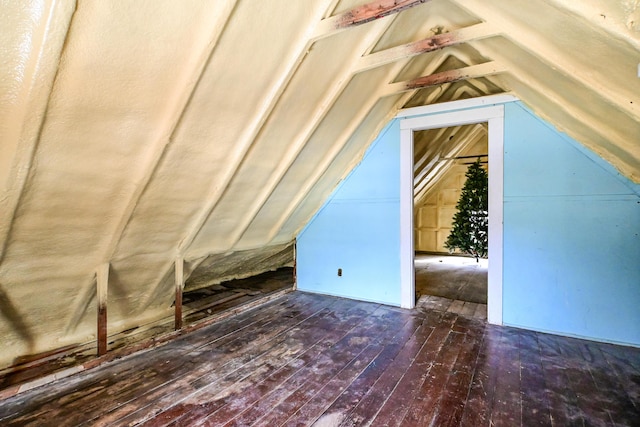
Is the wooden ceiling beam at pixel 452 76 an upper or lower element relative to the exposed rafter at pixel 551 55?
upper

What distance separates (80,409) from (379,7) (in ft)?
9.56

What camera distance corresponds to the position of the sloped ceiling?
1.37 meters

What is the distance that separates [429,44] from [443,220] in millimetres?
6392

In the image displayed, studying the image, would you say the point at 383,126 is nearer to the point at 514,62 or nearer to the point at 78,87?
the point at 514,62

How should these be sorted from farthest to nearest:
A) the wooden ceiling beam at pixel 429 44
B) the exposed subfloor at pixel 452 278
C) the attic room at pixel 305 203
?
1. the exposed subfloor at pixel 452 278
2. the wooden ceiling beam at pixel 429 44
3. the attic room at pixel 305 203

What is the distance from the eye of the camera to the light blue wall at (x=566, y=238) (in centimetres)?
261

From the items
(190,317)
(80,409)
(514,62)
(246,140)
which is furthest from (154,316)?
(514,62)

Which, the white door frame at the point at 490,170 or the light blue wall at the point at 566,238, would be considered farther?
the white door frame at the point at 490,170

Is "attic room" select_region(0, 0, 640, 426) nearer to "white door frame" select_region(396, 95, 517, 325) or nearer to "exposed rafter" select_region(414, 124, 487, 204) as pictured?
"white door frame" select_region(396, 95, 517, 325)

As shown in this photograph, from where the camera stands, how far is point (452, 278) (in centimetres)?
509

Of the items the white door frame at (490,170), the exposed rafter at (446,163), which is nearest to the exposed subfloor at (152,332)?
the white door frame at (490,170)

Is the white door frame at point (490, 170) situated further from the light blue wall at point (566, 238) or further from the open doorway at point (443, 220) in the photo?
the open doorway at point (443, 220)

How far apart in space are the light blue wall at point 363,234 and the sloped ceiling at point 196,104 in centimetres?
58

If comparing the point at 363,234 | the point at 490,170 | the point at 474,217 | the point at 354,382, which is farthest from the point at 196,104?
the point at 474,217
